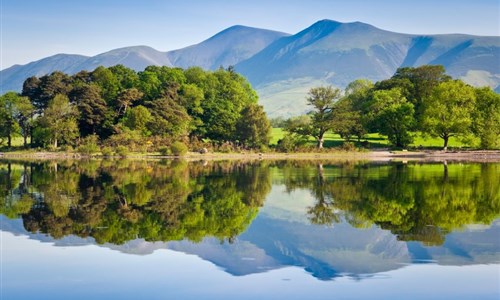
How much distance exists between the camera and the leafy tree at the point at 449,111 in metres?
82.1

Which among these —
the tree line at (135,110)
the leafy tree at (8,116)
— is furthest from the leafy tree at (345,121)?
the leafy tree at (8,116)

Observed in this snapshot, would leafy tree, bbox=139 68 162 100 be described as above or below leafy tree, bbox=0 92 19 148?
above

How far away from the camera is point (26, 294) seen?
13500 mm

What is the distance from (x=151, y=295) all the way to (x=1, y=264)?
5.36 meters

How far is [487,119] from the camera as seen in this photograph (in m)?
85.3

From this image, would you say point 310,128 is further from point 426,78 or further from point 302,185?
point 302,185

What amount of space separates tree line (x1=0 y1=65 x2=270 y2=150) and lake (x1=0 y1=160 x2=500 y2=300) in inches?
1917

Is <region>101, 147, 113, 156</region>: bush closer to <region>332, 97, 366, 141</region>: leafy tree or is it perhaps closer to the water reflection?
<region>332, 97, 366, 141</region>: leafy tree

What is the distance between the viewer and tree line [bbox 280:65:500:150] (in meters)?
83.2

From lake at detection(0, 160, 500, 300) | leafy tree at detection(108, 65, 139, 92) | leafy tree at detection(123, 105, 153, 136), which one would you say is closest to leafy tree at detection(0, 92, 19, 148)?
leafy tree at detection(108, 65, 139, 92)

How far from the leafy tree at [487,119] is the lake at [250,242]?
51.6 meters

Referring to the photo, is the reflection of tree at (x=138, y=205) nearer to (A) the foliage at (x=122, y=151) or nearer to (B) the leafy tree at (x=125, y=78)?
(A) the foliage at (x=122, y=151)

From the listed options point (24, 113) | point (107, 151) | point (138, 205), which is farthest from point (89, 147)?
point (138, 205)

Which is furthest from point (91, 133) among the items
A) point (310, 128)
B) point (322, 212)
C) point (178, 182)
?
point (322, 212)
